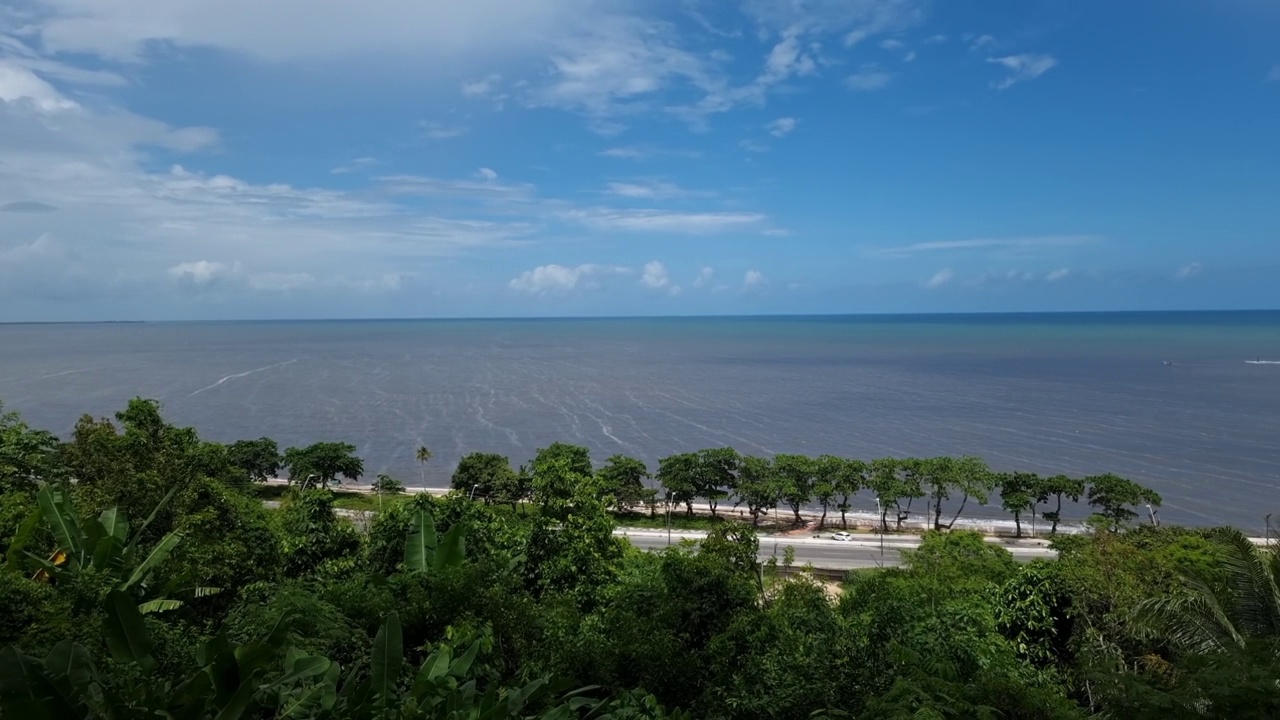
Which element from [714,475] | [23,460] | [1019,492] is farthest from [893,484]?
[23,460]

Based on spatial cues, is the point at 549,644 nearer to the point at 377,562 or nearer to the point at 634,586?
the point at 634,586

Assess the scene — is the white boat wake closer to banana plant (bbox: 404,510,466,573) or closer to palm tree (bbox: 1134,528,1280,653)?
banana plant (bbox: 404,510,466,573)

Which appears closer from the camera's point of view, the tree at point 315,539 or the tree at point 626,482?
the tree at point 315,539

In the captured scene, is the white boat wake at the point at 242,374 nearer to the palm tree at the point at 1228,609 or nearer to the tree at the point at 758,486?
the tree at the point at 758,486

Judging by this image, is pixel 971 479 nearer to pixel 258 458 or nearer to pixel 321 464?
pixel 321 464

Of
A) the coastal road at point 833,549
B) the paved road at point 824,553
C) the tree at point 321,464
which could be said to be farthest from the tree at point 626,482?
the tree at point 321,464

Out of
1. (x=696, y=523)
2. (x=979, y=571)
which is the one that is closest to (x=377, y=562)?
(x=979, y=571)
